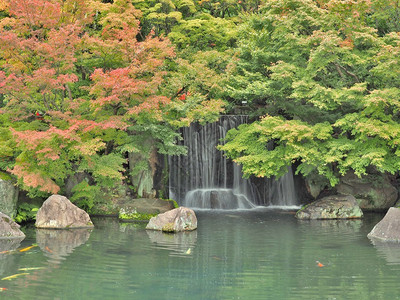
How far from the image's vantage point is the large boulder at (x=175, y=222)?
16.4 metres

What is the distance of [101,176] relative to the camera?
18969 mm

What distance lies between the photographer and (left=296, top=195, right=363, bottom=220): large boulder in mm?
20375

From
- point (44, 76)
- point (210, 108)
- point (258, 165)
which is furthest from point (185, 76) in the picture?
point (44, 76)

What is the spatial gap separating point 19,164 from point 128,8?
8690mm

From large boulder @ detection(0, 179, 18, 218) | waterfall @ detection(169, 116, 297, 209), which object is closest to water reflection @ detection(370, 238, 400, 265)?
waterfall @ detection(169, 116, 297, 209)

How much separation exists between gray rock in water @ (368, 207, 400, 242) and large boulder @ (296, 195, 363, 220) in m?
5.07

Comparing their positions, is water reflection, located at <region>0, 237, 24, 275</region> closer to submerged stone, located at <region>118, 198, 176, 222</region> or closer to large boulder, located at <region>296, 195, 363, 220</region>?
submerged stone, located at <region>118, 198, 176, 222</region>

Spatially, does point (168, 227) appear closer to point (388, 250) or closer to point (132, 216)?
point (132, 216)

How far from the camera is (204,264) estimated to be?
1152 centimetres

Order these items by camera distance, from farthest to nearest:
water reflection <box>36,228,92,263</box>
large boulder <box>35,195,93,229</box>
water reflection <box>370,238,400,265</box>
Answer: large boulder <box>35,195,93,229</box> → water reflection <box>36,228,92,263</box> → water reflection <box>370,238,400,265</box>

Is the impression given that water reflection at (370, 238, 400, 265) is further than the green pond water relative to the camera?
Yes

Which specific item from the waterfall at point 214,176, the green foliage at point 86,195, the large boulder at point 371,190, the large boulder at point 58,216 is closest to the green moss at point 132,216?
the green foliage at point 86,195

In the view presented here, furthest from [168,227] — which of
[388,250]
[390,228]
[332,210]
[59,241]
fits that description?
[332,210]

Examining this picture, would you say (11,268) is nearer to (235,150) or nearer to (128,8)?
(235,150)
